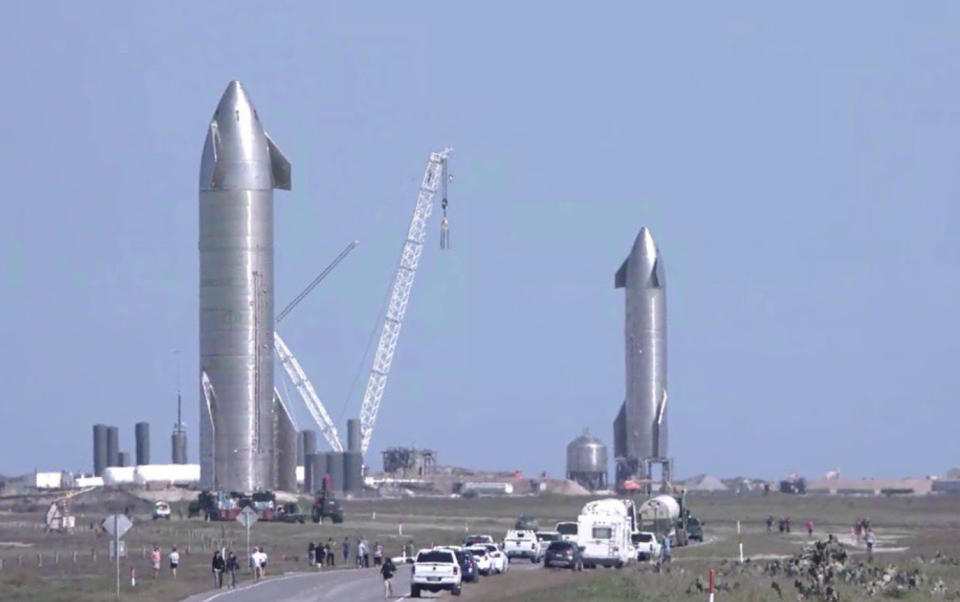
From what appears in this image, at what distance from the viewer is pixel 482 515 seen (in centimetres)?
13062

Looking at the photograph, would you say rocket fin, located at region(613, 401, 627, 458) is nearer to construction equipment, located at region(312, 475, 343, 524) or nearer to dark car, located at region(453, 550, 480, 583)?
construction equipment, located at region(312, 475, 343, 524)

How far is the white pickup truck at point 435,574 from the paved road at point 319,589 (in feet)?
1.43

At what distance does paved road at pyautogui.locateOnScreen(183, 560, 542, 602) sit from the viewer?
56281 mm

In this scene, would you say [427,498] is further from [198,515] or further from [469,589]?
[469,589]

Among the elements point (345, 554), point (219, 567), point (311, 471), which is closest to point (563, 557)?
point (345, 554)

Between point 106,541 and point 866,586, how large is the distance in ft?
142

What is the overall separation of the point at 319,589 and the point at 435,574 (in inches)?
162

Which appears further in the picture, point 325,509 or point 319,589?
point 325,509

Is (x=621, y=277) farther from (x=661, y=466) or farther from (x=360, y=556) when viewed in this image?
(x=360, y=556)

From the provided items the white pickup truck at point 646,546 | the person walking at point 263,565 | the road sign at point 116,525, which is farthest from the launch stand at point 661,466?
the road sign at point 116,525

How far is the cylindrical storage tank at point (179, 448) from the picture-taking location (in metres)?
184

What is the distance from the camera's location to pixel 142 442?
184500 millimetres

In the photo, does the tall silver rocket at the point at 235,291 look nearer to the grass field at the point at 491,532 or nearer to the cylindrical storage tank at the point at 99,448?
the grass field at the point at 491,532

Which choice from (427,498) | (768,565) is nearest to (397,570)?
(768,565)
